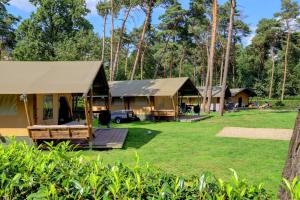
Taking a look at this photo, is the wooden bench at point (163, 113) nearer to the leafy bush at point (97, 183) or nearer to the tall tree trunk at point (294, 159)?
the tall tree trunk at point (294, 159)

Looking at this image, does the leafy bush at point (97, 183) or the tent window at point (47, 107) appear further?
the tent window at point (47, 107)

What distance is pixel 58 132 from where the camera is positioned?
488 inches

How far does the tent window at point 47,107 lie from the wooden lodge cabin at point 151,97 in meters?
10.9

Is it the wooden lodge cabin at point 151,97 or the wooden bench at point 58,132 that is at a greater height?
the wooden lodge cabin at point 151,97

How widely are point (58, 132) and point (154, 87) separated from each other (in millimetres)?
14915

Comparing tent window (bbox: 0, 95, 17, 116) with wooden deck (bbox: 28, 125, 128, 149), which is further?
tent window (bbox: 0, 95, 17, 116)

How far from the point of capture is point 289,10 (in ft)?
162

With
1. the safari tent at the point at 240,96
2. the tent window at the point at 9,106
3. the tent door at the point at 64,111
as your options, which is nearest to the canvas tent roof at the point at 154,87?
the tent door at the point at 64,111

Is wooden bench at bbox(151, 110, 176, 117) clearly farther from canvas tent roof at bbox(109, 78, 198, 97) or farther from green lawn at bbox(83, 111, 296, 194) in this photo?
green lawn at bbox(83, 111, 296, 194)

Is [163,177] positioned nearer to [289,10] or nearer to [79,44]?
[79,44]

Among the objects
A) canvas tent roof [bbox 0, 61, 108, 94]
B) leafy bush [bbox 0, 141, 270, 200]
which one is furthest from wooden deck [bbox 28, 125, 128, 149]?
leafy bush [bbox 0, 141, 270, 200]

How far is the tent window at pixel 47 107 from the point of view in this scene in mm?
14473

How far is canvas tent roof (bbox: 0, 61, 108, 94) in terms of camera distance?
39.8 ft

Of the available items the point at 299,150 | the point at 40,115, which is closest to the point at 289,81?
the point at 40,115
